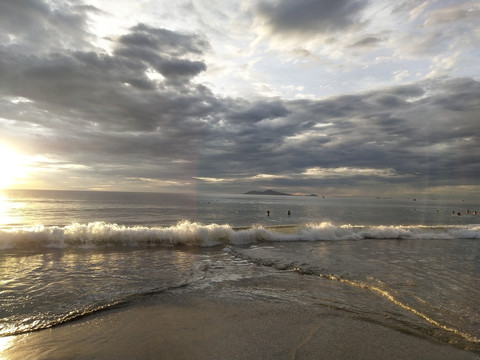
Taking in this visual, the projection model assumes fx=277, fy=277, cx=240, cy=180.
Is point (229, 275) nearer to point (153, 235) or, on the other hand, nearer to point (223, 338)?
point (223, 338)

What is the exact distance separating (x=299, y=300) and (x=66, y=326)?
22.3ft

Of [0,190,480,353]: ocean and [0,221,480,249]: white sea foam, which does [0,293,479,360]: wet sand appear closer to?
[0,190,480,353]: ocean

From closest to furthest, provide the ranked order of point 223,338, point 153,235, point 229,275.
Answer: point 223,338 < point 229,275 < point 153,235

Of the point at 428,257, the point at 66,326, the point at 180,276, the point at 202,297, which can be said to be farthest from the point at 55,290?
the point at 428,257

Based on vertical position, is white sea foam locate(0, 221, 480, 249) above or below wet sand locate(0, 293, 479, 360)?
above

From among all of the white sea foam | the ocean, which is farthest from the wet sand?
the white sea foam

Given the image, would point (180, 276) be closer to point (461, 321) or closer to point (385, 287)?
point (385, 287)

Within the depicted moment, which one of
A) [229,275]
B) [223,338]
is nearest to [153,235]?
[229,275]

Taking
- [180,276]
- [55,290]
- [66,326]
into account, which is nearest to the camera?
[66,326]

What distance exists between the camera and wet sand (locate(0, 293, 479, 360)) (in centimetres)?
590

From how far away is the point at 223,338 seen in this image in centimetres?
661

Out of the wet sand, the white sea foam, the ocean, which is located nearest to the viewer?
the wet sand

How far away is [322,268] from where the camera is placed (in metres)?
13.8

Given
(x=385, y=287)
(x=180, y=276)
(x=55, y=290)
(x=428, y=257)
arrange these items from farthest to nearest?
(x=428, y=257) < (x=180, y=276) < (x=385, y=287) < (x=55, y=290)
